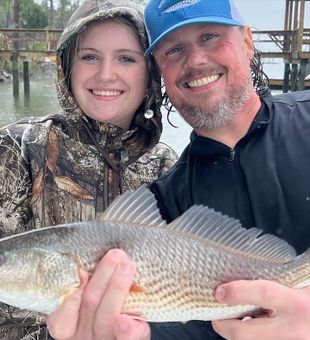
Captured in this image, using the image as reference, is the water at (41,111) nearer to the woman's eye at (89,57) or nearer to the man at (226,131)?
the woman's eye at (89,57)

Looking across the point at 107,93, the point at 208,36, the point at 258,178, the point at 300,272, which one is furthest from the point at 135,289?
the point at 208,36

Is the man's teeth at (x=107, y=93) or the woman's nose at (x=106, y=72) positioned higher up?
the woman's nose at (x=106, y=72)

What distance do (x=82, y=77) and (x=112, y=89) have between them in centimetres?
21

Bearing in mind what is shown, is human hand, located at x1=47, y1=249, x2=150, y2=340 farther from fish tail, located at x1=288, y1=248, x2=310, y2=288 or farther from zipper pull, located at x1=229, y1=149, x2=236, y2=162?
zipper pull, located at x1=229, y1=149, x2=236, y2=162

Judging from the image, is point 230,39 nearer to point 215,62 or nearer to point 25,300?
point 215,62

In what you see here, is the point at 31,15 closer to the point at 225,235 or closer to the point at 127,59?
the point at 127,59

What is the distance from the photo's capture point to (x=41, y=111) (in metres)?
18.8

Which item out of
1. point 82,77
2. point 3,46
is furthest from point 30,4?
point 82,77

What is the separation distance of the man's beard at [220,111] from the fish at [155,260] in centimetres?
79

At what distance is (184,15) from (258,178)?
1.03 metres

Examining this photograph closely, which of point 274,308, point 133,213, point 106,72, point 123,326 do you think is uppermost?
point 106,72

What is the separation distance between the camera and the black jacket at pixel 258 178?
2.75m

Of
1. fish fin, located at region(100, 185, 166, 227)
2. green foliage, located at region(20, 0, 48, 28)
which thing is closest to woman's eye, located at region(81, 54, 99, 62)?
fish fin, located at region(100, 185, 166, 227)

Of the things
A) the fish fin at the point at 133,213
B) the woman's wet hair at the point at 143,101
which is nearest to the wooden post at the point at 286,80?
the woman's wet hair at the point at 143,101
